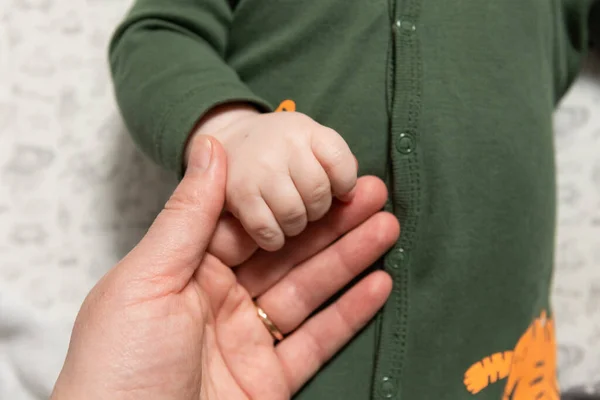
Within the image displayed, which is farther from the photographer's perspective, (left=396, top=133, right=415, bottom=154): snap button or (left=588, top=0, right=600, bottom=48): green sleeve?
(left=588, top=0, right=600, bottom=48): green sleeve

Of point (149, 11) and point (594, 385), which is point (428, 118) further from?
point (594, 385)

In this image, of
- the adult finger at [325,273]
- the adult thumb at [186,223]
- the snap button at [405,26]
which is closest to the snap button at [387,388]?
the adult finger at [325,273]

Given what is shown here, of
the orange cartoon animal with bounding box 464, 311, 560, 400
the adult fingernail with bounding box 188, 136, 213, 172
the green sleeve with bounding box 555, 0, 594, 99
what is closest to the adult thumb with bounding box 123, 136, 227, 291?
the adult fingernail with bounding box 188, 136, 213, 172

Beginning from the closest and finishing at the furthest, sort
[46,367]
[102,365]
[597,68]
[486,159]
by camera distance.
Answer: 1. [102,365]
2. [486,159]
3. [46,367]
4. [597,68]

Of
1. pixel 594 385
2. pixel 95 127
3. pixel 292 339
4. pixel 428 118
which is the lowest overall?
pixel 594 385

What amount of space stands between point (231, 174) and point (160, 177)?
286 mm

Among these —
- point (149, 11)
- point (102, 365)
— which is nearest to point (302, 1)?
point (149, 11)

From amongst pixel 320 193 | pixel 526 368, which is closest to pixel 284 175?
pixel 320 193

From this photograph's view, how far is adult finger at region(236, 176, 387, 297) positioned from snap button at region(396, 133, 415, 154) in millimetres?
39

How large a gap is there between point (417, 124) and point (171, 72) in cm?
26

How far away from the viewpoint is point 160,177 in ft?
2.67

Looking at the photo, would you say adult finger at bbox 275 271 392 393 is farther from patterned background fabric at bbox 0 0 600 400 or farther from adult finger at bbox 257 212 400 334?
patterned background fabric at bbox 0 0 600 400

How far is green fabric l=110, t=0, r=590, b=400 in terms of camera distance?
2.00 feet

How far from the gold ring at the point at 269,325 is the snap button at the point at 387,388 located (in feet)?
0.41
